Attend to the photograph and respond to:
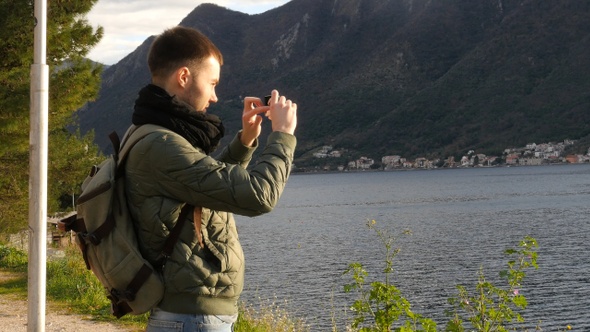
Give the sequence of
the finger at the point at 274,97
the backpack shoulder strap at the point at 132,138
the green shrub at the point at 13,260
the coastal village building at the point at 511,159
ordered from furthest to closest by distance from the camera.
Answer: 1. the coastal village building at the point at 511,159
2. the green shrub at the point at 13,260
3. the finger at the point at 274,97
4. the backpack shoulder strap at the point at 132,138

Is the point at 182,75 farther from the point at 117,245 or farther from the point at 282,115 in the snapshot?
the point at 117,245

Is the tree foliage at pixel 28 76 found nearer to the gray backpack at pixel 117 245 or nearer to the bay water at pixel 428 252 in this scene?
the bay water at pixel 428 252

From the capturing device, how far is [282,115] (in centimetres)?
277

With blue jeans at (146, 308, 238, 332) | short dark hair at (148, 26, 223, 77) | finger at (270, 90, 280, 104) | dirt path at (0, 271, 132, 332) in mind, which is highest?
short dark hair at (148, 26, 223, 77)

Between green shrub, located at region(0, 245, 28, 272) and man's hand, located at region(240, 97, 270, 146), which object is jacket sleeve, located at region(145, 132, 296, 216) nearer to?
man's hand, located at region(240, 97, 270, 146)

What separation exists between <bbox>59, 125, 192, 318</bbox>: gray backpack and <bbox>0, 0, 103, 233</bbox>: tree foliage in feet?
27.2

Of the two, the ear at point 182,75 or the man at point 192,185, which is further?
the ear at point 182,75

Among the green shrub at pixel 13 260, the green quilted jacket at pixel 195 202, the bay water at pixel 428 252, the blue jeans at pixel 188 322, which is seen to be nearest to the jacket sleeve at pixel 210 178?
the green quilted jacket at pixel 195 202

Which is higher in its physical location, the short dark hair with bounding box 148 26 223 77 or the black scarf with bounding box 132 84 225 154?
the short dark hair with bounding box 148 26 223 77

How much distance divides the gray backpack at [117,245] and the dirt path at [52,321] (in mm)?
6423

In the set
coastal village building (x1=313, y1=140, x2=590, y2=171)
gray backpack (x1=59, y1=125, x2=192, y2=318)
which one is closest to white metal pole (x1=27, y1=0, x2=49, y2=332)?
gray backpack (x1=59, y1=125, x2=192, y2=318)

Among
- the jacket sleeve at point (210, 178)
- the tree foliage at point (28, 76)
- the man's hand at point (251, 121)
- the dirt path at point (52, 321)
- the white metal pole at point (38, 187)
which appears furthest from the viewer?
the tree foliage at point (28, 76)

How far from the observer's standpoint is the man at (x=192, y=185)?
260 cm

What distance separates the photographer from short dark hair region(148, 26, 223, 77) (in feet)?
9.07
